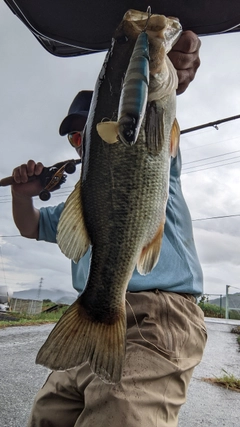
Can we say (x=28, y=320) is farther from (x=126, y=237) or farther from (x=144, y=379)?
(x=126, y=237)

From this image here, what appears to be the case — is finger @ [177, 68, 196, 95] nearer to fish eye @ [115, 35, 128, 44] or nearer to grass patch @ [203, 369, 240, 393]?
fish eye @ [115, 35, 128, 44]

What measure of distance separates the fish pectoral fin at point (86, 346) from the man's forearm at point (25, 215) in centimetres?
154

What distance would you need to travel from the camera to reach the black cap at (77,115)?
2838 mm

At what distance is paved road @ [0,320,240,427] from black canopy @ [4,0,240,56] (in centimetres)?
269

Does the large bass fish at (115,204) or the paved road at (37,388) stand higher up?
the large bass fish at (115,204)

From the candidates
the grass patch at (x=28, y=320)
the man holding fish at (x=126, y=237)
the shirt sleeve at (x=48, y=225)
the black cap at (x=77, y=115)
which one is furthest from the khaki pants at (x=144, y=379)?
the grass patch at (x=28, y=320)

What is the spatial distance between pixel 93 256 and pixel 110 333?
0.30 meters

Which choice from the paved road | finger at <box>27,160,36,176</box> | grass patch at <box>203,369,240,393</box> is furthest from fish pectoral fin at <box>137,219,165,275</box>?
grass patch at <box>203,369,240,393</box>

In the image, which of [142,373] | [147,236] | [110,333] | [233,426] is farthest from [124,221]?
[233,426]

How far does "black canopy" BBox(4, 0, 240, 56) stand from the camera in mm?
2314

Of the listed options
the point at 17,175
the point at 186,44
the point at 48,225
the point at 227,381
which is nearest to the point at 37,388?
the point at 48,225

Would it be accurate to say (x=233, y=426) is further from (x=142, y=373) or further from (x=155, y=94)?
(x=155, y=94)

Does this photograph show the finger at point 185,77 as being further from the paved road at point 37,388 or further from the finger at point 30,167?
the paved road at point 37,388

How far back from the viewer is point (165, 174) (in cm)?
150
